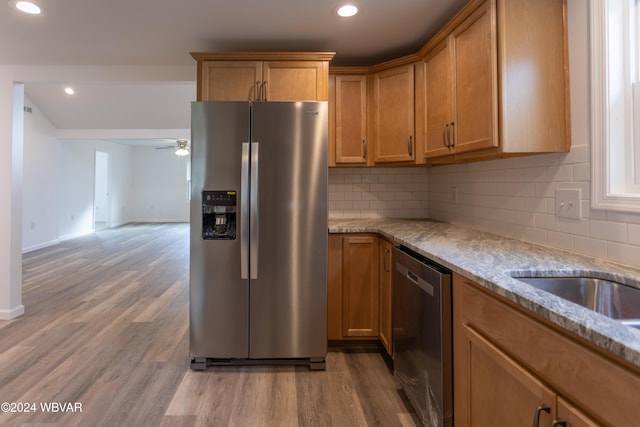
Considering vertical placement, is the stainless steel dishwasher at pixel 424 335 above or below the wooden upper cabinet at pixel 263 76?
below

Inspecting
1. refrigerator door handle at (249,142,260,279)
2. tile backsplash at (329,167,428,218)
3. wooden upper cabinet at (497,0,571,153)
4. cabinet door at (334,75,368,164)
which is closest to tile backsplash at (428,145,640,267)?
wooden upper cabinet at (497,0,571,153)

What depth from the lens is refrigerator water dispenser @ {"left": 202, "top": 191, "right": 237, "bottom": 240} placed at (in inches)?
82.9

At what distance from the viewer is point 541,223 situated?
1.70 metres

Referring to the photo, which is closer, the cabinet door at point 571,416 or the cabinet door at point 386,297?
the cabinet door at point 571,416

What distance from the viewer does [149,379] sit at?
2070 millimetres

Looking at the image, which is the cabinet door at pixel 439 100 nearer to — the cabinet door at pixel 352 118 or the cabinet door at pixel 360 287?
the cabinet door at pixel 352 118

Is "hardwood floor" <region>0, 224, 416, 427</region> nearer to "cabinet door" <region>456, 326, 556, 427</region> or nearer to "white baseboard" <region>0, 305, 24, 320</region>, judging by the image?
"white baseboard" <region>0, 305, 24, 320</region>

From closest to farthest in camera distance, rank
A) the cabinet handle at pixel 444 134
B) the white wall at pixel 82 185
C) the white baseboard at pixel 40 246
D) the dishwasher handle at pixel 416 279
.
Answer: the dishwasher handle at pixel 416 279
the cabinet handle at pixel 444 134
the white baseboard at pixel 40 246
the white wall at pixel 82 185

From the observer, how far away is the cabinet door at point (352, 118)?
2602 mm

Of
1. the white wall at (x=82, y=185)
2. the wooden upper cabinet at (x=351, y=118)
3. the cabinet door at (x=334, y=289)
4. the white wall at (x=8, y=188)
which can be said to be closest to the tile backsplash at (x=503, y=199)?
the wooden upper cabinet at (x=351, y=118)

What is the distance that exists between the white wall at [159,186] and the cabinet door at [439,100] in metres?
9.53

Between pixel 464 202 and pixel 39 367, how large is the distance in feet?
10.1

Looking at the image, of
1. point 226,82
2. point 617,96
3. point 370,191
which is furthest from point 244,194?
point 617,96

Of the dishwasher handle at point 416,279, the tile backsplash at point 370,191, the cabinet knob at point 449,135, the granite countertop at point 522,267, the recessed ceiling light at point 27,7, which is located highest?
the recessed ceiling light at point 27,7
